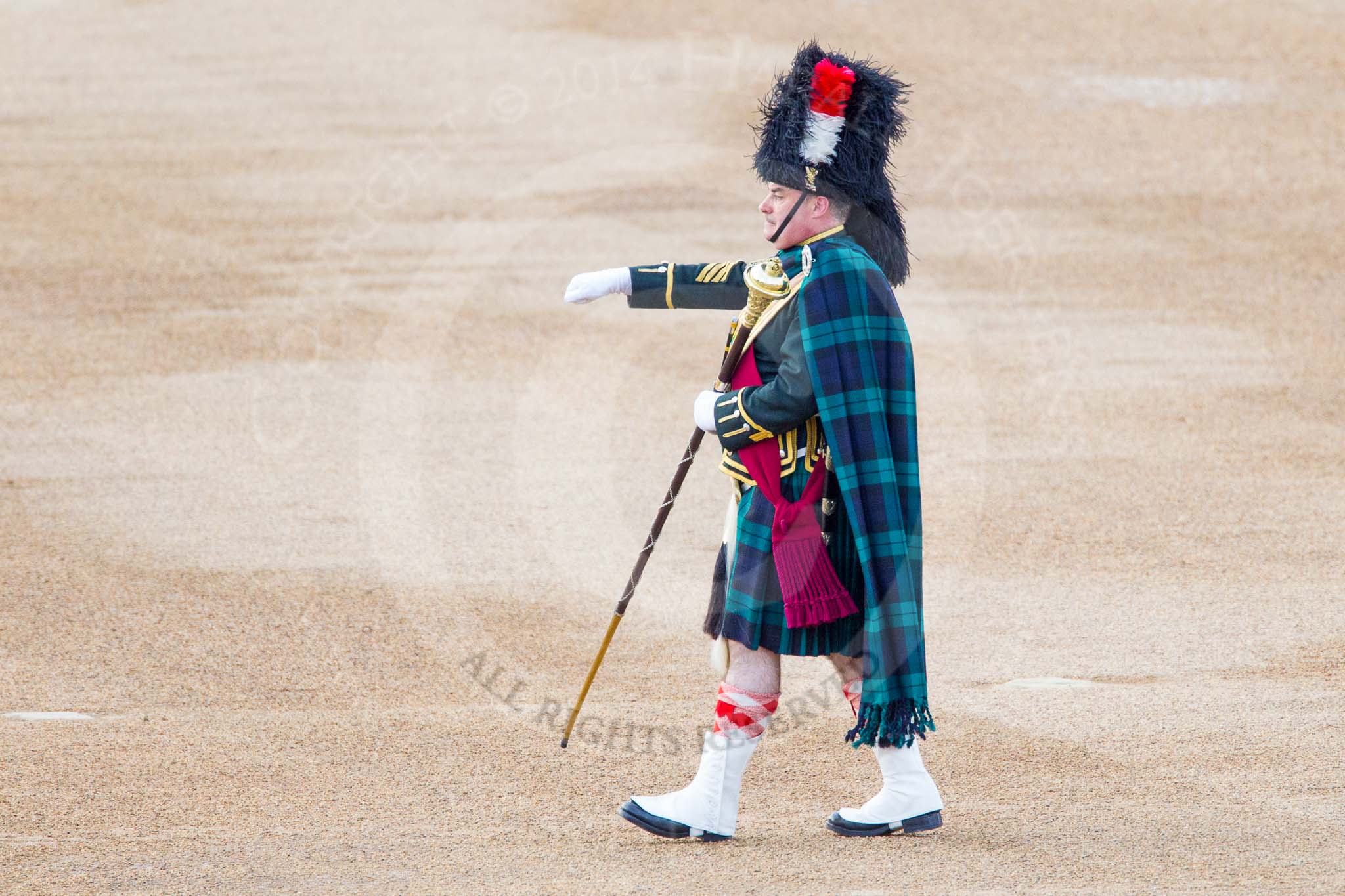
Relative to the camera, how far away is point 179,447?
295 inches

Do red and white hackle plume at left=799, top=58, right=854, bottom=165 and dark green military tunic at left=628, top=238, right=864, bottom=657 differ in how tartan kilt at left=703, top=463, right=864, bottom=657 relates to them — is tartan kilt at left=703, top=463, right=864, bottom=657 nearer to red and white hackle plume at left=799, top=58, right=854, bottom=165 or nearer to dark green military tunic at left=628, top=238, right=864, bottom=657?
dark green military tunic at left=628, top=238, right=864, bottom=657

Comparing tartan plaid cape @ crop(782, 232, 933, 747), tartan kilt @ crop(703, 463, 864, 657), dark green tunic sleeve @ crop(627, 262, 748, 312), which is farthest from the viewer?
dark green tunic sleeve @ crop(627, 262, 748, 312)

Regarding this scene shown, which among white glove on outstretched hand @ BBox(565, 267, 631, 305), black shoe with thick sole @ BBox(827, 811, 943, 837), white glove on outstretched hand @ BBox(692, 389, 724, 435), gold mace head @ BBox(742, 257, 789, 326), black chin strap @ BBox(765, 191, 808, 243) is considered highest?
black chin strap @ BBox(765, 191, 808, 243)

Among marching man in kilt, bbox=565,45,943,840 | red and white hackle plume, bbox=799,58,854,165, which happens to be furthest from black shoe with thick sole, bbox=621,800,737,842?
red and white hackle plume, bbox=799,58,854,165

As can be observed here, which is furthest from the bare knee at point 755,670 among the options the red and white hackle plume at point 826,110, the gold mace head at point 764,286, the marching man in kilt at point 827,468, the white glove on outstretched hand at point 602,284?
the red and white hackle plume at point 826,110

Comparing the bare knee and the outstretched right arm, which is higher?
the outstretched right arm

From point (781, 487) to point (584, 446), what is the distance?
156 inches

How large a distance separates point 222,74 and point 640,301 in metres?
A: 11.2

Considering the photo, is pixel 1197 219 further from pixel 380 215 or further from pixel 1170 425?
pixel 380 215

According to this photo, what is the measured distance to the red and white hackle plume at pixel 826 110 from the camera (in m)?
3.70

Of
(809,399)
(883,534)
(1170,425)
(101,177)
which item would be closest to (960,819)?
(883,534)

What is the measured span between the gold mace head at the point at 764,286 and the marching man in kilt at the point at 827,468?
0.10 ft

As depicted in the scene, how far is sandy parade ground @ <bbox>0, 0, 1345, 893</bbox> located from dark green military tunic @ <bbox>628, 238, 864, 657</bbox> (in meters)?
0.55

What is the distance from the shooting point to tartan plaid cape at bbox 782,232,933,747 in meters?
3.63
